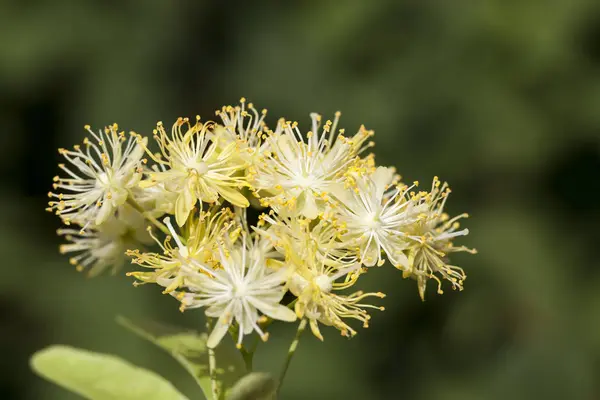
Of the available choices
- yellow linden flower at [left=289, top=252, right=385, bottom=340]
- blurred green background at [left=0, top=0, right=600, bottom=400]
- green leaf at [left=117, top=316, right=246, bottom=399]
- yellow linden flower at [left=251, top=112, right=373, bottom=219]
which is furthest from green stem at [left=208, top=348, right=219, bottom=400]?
blurred green background at [left=0, top=0, right=600, bottom=400]

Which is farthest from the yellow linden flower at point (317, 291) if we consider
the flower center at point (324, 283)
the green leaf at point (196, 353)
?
the green leaf at point (196, 353)

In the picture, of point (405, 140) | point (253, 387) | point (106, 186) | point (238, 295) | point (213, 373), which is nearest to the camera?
point (253, 387)

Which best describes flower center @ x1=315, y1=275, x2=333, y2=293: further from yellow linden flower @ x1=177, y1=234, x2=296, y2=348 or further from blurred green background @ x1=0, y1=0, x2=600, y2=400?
blurred green background @ x1=0, y1=0, x2=600, y2=400

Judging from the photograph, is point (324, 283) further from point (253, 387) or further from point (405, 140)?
point (405, 140)

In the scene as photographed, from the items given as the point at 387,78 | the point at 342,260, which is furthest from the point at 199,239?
the point at 387,78

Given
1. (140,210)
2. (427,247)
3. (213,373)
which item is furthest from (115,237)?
(427,247)

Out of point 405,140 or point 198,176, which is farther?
point 405,140

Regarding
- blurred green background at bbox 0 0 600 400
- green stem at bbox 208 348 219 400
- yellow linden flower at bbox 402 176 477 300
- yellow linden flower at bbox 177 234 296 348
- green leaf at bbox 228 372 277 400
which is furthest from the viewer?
blurred green background at bbox 0 0 600 400
